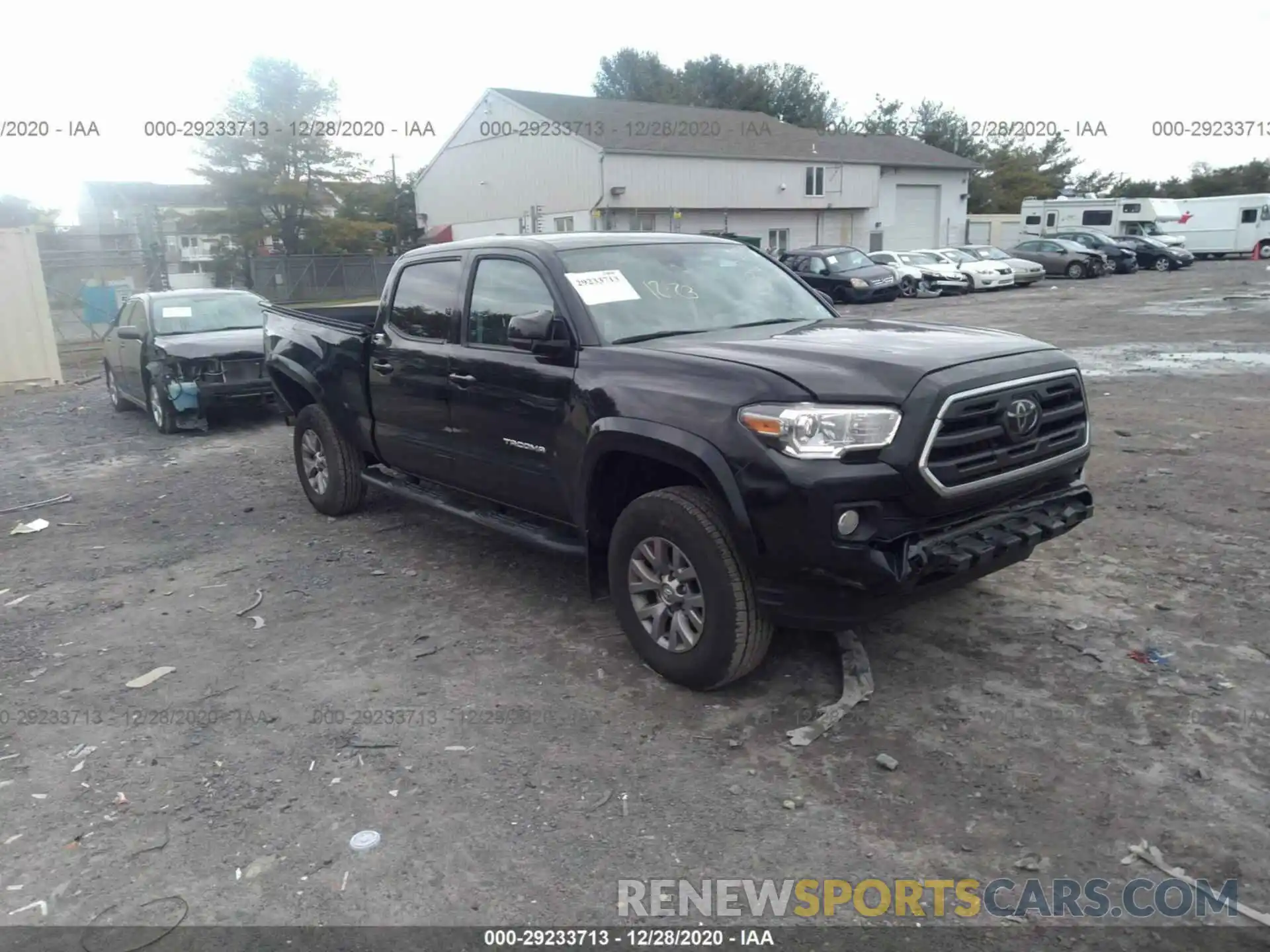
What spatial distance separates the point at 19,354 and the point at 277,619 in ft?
44.9

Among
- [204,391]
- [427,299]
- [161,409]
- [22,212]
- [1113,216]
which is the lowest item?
[161,409]

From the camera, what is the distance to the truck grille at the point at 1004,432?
11.7ft

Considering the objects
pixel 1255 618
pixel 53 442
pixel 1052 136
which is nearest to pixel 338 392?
pixel 1255 618

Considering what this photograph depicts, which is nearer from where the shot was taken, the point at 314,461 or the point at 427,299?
the point at 427,299

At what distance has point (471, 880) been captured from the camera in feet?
9.88

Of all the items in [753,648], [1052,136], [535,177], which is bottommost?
[753,648]

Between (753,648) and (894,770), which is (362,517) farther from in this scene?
(894,770)

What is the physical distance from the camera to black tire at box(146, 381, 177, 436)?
1080 centimetres

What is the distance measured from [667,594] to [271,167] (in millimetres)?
42087

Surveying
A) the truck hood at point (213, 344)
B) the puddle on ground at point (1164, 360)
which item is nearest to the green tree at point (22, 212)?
the truck hood at point (213, 344)

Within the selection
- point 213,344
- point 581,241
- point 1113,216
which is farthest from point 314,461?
point 1113,216

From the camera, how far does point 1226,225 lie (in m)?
38.4

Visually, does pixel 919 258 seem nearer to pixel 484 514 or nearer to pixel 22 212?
pixel 484 514

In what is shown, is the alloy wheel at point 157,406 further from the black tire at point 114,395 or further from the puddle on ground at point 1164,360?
the puddle on ground at point 1164,360
